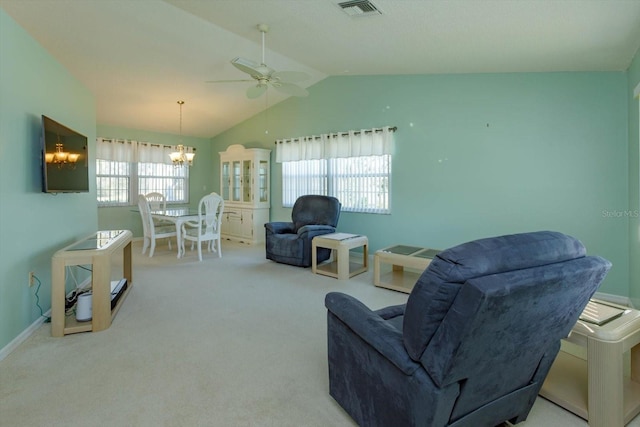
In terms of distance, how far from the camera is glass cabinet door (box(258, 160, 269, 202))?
21.5ft

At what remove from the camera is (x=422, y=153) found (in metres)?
4.66

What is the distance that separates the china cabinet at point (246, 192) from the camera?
21.4 feet

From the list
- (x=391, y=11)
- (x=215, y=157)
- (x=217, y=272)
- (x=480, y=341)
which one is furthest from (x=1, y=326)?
(x=215, y=157)

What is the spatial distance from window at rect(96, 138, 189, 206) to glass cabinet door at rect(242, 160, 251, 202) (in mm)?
1665

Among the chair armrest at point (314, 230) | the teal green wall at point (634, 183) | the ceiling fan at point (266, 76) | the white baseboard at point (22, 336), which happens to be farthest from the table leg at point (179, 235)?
the teal green wall at point (634, 183)

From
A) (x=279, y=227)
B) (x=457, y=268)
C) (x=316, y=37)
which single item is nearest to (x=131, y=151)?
Result: (x=279, y=227)

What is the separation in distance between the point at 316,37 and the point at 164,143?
4733 mm

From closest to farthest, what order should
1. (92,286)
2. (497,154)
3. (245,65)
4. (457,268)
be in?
(457,268), (92,286), (245,65), (497,154)

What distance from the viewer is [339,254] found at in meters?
4.12

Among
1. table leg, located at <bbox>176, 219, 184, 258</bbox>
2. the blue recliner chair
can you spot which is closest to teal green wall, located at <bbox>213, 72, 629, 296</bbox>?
the blue recliner chair

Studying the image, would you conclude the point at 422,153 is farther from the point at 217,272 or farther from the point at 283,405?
the point at 283,405

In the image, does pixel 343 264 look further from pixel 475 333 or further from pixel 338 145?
pixel 475 333

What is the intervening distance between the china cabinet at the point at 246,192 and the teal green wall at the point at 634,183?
5282 mm

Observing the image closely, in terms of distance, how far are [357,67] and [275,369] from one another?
13.2 feet
